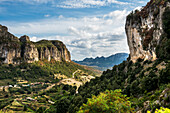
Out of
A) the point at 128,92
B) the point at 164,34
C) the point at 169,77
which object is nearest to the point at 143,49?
the point at 164,34

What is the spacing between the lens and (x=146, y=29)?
2598 inches

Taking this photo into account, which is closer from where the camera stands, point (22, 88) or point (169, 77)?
point (169, 77)

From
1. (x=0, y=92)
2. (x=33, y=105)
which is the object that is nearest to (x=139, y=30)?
(x=33, y=105)

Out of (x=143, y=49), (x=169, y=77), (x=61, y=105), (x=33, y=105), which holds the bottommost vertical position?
(x=33, y=105)

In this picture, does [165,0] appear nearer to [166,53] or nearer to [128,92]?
[166,53]

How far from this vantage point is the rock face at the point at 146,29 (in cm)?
5641

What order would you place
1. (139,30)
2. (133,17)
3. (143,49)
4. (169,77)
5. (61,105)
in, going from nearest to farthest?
(169,77) < (143,49) < (139,30) < (133,17) < (61,105)

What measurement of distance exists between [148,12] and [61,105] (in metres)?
67.5

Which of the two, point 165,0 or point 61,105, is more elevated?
point 165,0

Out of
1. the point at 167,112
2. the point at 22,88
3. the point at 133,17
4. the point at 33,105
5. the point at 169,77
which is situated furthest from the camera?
the point at 22,88

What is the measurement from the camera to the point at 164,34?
2020 inches

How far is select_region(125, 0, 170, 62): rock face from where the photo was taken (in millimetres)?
56406

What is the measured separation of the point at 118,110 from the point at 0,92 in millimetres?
150548

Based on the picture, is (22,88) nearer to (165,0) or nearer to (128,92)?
(128,92)
